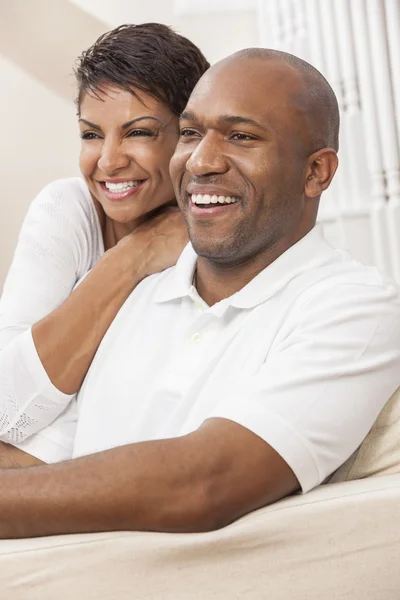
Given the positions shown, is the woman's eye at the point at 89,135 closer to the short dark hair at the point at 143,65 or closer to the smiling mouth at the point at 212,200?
the short dark hair at the point at 143,65

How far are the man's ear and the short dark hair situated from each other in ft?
1.48

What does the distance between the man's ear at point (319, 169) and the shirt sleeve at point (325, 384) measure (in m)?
0.30

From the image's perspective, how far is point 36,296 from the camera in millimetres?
1988

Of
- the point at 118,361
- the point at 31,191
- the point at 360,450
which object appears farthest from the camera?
the point at 31,191

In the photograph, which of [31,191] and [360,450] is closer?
[360,450]

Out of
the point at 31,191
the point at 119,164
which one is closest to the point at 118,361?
the point at 119,164

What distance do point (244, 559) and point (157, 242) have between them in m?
0.87

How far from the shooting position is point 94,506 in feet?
4.40

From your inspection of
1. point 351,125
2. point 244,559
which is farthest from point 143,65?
point 351,125

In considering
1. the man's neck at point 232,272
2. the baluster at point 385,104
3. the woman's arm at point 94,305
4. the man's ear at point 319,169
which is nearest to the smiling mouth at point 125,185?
the woman's arm at point 94,305

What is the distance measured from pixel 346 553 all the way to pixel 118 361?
2.11 ft

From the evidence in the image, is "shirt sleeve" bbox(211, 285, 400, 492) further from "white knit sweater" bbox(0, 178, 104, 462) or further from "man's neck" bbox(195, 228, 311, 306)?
"white knit sweater" bbox(0, 178, 104, 462)

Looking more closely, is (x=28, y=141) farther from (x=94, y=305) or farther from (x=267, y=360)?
(x=267, y=360)

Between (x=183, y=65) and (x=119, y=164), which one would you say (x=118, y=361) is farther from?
(x=183, y=65)
